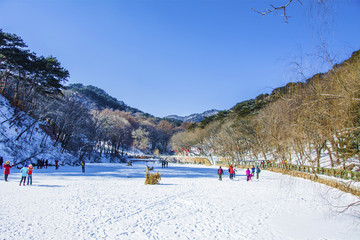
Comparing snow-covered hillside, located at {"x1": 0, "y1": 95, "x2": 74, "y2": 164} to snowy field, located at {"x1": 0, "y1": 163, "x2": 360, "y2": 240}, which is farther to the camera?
snow-covered hillside, located at {"x1": 0, "y1": 95, "x2": 74, "y2": 164}

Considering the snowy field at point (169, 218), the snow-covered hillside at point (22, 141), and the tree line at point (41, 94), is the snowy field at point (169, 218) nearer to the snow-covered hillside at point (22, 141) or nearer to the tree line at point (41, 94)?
the snow-covered hillside at point (22, 141)

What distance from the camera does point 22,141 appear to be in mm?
29109

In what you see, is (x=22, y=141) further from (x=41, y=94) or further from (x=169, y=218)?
(x=169, y=218)

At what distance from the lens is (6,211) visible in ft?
25.5

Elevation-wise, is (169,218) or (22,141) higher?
(22,141)

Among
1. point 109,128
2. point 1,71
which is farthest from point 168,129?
point 1,71

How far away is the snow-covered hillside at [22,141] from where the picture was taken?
25.9 m

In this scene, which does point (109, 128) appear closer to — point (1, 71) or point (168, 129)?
point (1, 71)

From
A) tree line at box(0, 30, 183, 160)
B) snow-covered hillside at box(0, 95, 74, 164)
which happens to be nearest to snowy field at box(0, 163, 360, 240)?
snow-covered hillside at box(0, 95, 74, 164)

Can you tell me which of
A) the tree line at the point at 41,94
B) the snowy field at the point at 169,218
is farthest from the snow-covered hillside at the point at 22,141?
the snowy field at the point at 169,218

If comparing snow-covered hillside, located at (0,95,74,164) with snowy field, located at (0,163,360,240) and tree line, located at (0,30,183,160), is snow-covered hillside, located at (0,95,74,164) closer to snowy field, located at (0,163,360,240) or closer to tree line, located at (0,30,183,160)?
tree line, located at (0,30,183,160)

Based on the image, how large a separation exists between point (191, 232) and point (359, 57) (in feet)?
19.1

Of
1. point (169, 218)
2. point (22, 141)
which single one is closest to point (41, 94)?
point (22, 141)

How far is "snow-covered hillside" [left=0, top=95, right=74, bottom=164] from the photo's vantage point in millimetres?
25906
